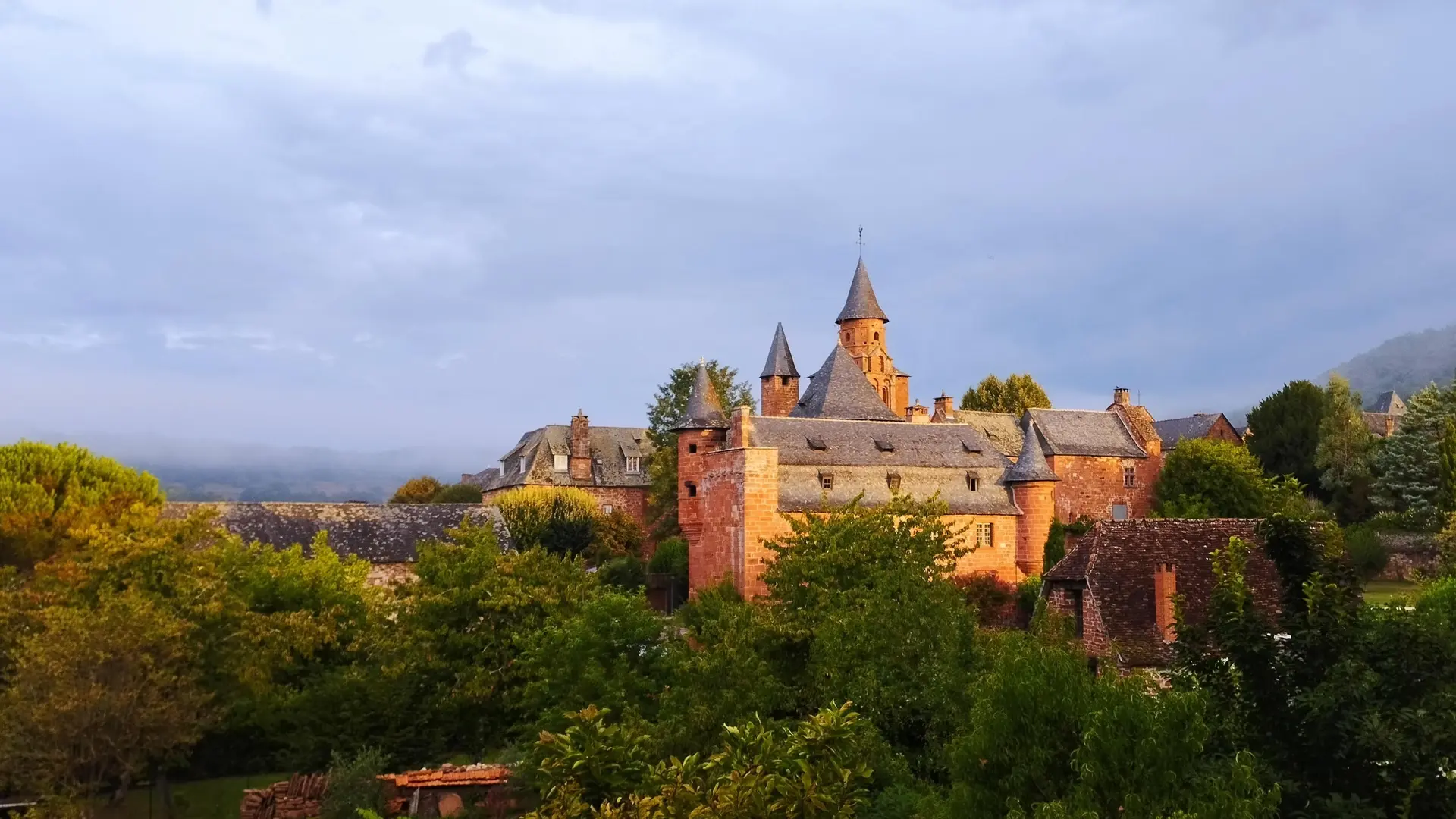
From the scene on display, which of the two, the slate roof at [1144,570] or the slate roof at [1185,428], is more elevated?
the slate roof at [1185,428]

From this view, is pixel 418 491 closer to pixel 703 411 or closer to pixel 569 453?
pixel 569 453

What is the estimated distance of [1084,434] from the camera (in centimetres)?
5828

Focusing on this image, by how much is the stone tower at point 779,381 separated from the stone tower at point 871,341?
812 cm

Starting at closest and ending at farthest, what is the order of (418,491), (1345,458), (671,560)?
(671,560) < (1345,458) < (418,491)

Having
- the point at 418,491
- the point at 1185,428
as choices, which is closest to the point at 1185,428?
the point at 1185,428

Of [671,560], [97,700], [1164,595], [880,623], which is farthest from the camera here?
[671,560]

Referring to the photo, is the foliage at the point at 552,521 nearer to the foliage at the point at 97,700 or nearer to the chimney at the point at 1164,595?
the foliage at the point at 97,700

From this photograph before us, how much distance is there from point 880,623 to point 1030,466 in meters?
28.0

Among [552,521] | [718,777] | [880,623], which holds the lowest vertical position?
[718,777]

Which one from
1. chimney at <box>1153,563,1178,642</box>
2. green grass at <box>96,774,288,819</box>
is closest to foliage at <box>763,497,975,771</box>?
chimney at <box>1153,563,1178,642</box>

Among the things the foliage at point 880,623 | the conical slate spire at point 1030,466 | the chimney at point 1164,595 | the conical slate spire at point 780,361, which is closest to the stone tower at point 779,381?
the conical slate spire at point 780,361

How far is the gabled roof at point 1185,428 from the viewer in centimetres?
8075

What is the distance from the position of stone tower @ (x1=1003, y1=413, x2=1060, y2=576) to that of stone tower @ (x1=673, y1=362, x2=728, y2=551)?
12.8m

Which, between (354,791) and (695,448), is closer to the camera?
(354,791)
